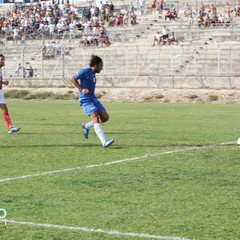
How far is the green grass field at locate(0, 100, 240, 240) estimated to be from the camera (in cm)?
816

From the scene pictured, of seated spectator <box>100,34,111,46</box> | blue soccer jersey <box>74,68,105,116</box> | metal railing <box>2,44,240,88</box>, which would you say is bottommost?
metal railing <box>2,44,240,88</box>

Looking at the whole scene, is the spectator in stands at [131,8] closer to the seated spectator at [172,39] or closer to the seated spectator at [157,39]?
the seated spectator at [157,39]

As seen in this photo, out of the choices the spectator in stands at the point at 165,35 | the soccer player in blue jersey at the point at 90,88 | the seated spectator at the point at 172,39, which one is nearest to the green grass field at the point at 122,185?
the soccer player in blue jersey at the point at 90,88

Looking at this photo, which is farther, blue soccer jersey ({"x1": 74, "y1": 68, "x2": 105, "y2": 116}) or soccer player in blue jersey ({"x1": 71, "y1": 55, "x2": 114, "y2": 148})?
blue soccer jersey ({"x1": 74, "y1": 68, "x2": 105, "y2": 116})

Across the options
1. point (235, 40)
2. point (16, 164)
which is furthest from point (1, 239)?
point (235, 40)

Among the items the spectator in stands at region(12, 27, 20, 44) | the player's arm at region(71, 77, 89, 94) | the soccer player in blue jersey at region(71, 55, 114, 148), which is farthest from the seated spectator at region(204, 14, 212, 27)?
the player's arm at region(71, 77, 89, 94)

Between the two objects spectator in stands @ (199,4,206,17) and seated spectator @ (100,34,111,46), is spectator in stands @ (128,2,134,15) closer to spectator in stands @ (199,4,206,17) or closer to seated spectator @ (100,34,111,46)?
seated spectator @ (100,34,111,46)

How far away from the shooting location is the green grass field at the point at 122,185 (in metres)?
8.16

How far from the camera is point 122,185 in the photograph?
429 inches

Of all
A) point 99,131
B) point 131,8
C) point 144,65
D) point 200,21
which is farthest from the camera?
point 131,8

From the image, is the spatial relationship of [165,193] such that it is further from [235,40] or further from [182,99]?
[235,40]

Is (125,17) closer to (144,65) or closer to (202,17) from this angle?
(202,17)

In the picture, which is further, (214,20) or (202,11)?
(202,11)

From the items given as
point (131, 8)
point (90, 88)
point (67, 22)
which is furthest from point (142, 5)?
point (90, 88)
